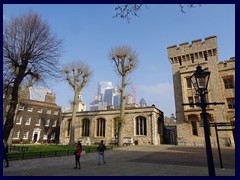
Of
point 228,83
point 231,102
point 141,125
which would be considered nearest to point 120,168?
point 141,125

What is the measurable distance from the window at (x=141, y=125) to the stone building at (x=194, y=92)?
583 cm

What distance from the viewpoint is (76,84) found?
3112 centimetres

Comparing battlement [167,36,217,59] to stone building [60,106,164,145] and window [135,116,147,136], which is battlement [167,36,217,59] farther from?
window [135,116,147,136]

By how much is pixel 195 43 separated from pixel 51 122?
3673cm

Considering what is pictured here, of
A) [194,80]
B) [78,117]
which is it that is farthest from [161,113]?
[194,80]

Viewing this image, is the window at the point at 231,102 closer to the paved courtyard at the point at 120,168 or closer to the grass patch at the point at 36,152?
the paved courtyard at the point at 120,168

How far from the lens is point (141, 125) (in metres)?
35.0

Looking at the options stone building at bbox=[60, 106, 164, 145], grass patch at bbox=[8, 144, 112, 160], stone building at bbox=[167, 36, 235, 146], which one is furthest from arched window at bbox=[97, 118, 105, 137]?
grass patch at bbox=[8, 144, 112, 160]

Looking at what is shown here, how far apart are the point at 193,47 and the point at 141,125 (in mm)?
16634

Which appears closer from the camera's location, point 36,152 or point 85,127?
point 36,152

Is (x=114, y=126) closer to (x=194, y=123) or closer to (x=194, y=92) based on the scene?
(x=194, y=123)

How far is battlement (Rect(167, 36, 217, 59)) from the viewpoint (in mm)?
32344

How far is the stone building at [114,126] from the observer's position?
110 feet

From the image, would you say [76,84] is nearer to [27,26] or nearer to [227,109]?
[27,26]
